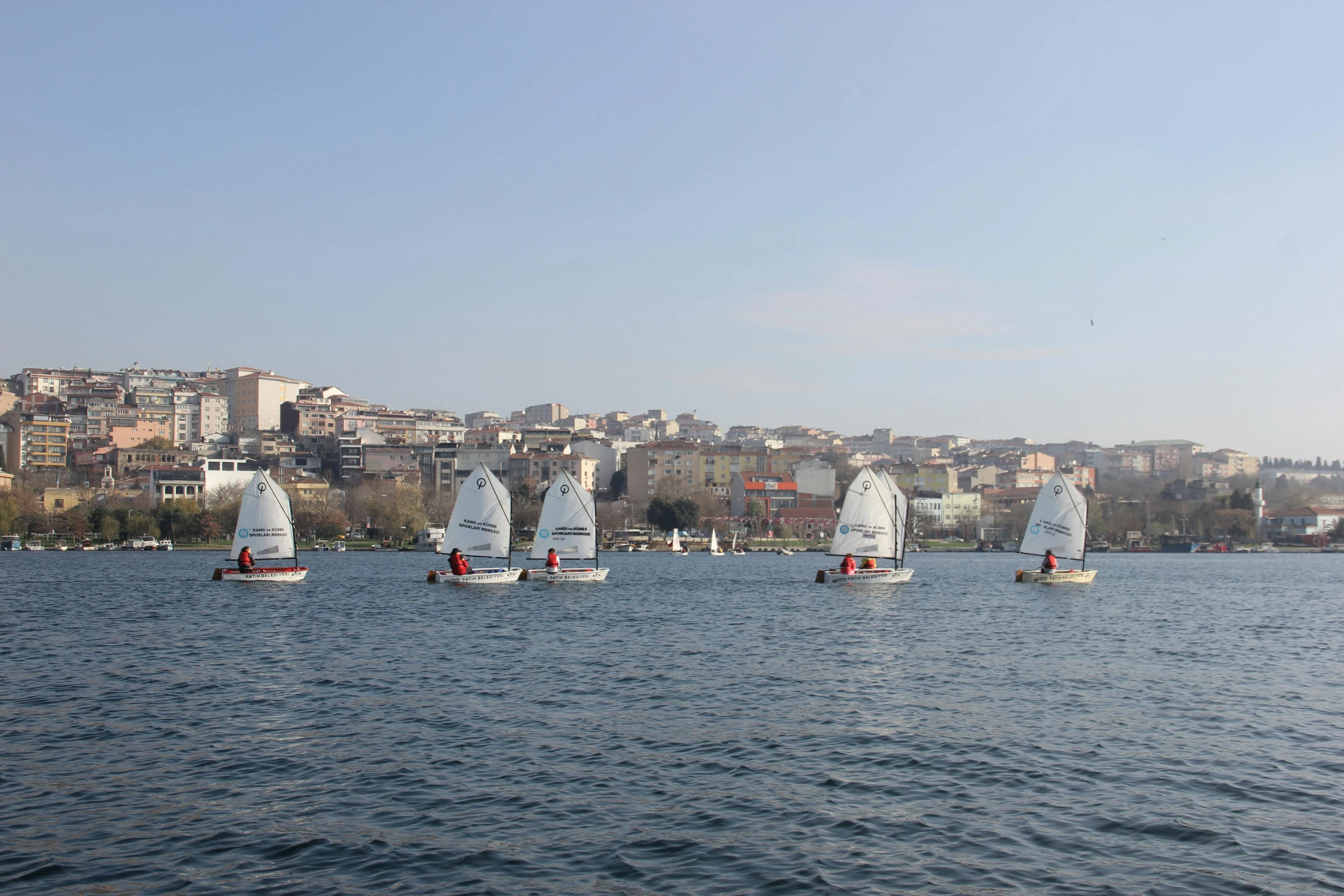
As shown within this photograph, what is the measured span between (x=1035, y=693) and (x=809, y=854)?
12378mm

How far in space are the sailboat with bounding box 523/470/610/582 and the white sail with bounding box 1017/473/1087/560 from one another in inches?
908

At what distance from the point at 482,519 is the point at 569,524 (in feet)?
14.9

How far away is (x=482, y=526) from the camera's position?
2238 inches

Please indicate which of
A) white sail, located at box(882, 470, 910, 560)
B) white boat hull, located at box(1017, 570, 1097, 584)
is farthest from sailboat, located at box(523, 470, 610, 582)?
white boat hull, located at box(1017, 570, 1097, 584)

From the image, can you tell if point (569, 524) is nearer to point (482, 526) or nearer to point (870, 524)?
point (482, 526)

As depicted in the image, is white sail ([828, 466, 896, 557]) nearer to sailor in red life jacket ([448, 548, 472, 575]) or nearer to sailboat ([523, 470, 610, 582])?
sailboat ([523, 470, 610, 582])

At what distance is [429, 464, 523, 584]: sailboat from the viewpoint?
56.2 m

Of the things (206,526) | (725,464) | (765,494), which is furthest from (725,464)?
(206,526)

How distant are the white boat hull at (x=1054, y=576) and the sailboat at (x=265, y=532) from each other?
38056mm

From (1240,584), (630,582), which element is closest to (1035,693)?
(630,582)

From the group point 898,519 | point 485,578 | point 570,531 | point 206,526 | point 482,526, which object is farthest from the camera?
point 206,526

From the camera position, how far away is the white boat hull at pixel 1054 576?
212 ft

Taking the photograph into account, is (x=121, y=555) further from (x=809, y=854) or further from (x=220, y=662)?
(x=809, y=854)

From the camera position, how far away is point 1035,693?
23.8m
